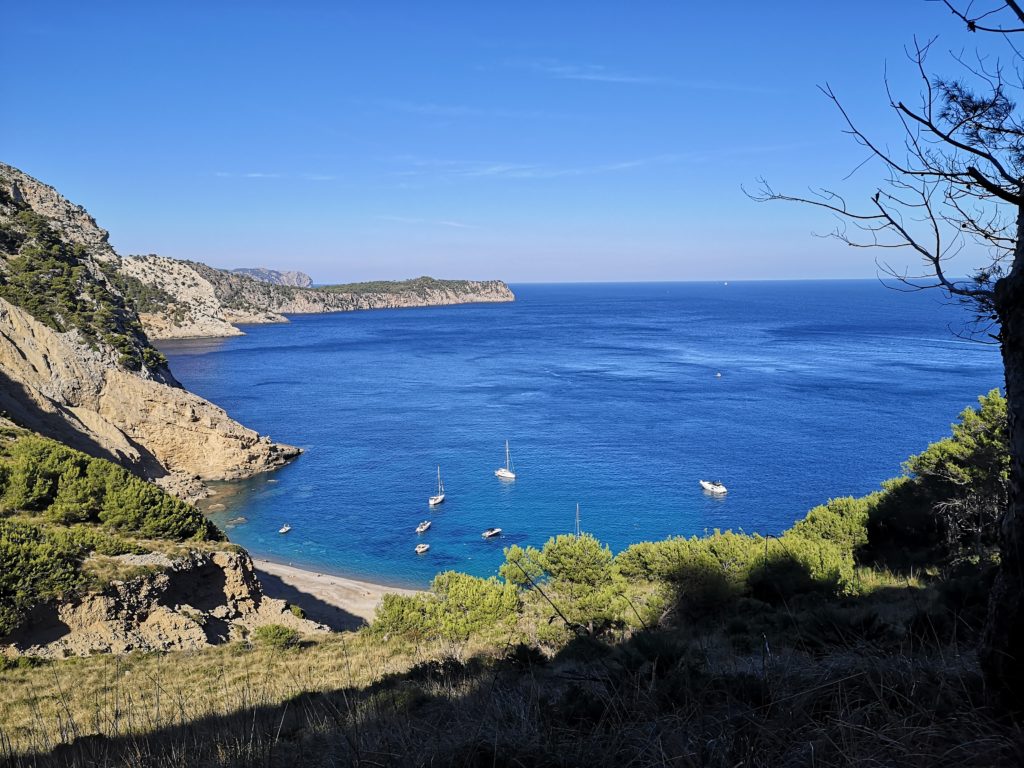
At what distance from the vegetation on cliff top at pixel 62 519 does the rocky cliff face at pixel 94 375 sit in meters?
12.6

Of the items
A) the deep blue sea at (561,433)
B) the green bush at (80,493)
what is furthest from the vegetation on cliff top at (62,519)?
the deep blue sea at (561,433)

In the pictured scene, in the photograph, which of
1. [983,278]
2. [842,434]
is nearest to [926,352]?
[842,434]

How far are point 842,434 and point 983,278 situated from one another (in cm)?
4561

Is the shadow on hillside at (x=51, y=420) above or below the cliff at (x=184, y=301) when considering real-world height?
below

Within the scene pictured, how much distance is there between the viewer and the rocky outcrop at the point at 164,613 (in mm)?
13820

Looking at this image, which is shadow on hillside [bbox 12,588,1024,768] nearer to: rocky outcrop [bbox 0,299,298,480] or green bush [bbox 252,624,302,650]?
green bush [bbox 252,624,302,650]

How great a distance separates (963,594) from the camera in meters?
8.50

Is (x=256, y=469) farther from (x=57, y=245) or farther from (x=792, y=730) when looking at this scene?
(x=792, y=730)

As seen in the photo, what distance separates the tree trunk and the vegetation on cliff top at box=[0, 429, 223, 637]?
52.8 feet

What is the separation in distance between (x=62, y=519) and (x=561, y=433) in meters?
35.2

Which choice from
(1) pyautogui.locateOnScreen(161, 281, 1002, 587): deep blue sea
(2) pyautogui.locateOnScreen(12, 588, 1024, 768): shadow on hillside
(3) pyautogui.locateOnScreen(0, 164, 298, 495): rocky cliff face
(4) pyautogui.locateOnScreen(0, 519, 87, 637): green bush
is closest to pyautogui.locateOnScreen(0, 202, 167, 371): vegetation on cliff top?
→ (3) pyautogui.locateOnScreen(0, 164, 298, 495): rocky cliff face

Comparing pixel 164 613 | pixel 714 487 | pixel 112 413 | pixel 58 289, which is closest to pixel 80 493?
pixel 164 613

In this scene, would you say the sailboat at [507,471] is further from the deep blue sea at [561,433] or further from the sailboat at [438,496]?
the sailboat at [438,496]

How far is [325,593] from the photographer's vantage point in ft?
86.8
